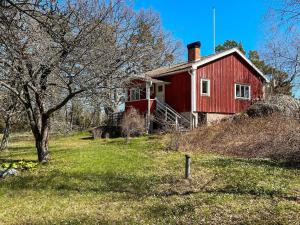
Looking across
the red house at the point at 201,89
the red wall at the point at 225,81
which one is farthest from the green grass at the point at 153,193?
the red wall at the point at 225,81

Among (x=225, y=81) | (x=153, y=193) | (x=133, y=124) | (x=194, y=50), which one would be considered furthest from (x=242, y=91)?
(x=153, y=193)

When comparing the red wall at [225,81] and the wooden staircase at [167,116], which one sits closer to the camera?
the wooden staircase at [167,116]

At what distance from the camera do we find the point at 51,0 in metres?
5.29

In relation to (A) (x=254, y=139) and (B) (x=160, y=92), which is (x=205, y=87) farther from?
(A) (x=254, y=139)

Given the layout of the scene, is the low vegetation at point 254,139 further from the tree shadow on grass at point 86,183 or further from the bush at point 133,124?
the bush at point 133,124

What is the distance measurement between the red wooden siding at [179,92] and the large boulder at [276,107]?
15.9 feet

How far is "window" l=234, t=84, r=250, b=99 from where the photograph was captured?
28.0 meters

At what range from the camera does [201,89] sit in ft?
84.8

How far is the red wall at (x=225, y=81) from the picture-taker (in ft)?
85.6

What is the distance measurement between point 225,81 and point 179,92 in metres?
3.46

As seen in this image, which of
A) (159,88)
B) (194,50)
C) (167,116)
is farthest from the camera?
(159,88)

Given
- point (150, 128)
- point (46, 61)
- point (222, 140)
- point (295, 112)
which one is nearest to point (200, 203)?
point (46, 61)

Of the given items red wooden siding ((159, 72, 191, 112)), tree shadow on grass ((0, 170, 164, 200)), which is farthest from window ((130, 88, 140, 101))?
tree shadow on grass ((0, 170, 164, 200))

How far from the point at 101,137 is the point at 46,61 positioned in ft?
54.4
